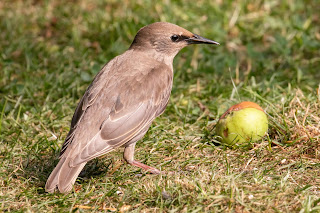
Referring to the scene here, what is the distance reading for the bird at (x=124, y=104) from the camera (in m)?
4.38

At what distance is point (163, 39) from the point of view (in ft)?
18.1

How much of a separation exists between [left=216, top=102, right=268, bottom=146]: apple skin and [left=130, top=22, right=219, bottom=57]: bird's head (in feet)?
3.07

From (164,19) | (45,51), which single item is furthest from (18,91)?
(164,19)

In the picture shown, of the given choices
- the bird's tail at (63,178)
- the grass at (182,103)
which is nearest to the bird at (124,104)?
the bird's tail at (63,178)

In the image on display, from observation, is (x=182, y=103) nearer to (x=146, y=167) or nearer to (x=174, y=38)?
(x=174, y=38)

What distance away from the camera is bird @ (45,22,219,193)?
4.38m

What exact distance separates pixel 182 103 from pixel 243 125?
1405 millimetres

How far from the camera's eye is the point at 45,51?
7629 mm

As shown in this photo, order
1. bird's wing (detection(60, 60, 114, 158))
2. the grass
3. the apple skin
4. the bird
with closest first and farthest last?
1. the grass
2. the bird
3. bird's wing (detection(60, 60, 114, 158))
4. the apple skin

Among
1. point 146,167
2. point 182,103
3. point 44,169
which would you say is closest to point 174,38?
point 182,103

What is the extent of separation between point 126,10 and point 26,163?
411cm

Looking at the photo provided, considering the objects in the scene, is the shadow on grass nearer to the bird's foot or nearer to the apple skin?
the bird's foot

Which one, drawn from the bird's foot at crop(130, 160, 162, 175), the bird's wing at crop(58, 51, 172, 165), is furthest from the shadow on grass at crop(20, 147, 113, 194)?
the bird's wing at crop(58, 51, 172, 165)

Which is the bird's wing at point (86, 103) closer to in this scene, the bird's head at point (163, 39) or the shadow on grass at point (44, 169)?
the shadow on grass at point (44, 169)
